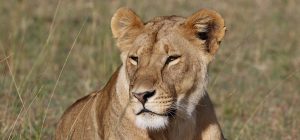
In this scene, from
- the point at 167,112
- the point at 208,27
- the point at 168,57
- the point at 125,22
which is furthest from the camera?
the point at 125,22

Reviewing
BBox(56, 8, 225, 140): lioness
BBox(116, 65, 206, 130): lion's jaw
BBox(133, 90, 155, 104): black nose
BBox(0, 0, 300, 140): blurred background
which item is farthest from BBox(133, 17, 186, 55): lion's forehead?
BBox(0, 0, 300, 140): blurred background

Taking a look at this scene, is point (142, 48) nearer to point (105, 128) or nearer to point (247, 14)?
point (105, 128)

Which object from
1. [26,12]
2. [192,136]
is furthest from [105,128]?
[26,12]

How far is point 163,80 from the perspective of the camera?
4445 mm

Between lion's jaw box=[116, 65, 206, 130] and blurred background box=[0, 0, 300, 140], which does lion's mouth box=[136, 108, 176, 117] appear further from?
blurred background box=[0, 0, 300, 140]

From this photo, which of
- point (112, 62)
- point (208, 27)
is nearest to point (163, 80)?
point (208, 27)

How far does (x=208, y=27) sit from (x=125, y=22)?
19.5 inches

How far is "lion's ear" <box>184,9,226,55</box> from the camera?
183 inches

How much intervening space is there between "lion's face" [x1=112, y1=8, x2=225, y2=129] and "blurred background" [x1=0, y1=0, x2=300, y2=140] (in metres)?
0.89

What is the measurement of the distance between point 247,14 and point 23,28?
3299 mm

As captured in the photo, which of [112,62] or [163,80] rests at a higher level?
[163,80]

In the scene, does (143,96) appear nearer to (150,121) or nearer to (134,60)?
(150,121)

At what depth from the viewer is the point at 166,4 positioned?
11570 millimetres

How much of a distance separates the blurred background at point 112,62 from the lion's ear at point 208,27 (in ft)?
3.63
